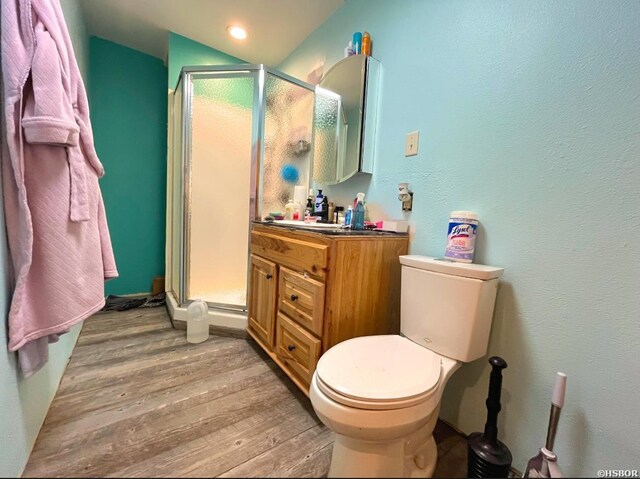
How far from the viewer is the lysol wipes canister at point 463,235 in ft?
3.27

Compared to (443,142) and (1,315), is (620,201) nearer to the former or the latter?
(443,142)

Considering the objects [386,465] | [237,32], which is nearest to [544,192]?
[386,465]

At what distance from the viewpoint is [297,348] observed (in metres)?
1.19

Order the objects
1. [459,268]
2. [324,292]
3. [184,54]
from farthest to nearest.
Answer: [184,54]
[324,292]
[459,268]

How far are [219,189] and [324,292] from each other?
145 cm

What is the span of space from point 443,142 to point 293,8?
1.45 meters

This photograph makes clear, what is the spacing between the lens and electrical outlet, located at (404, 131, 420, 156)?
1.25 metres

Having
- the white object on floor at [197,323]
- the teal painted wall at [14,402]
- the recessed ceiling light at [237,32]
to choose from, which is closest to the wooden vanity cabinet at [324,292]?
the white object on floor at [197,323]

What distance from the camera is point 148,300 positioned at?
91.7 inches

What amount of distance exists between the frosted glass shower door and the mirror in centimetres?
50

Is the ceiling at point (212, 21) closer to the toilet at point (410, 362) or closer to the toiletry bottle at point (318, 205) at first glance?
the toiletry bottle at point (318, 205)

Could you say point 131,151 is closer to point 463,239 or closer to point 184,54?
point 184,54

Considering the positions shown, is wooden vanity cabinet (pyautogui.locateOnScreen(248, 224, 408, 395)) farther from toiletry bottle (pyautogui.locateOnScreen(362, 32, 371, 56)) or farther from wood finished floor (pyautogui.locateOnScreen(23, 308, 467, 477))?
toiletry bottle (pyautogui.locateOnScreen(362, 32, 371, 56))

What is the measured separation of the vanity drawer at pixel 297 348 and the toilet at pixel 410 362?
0.22 meters
